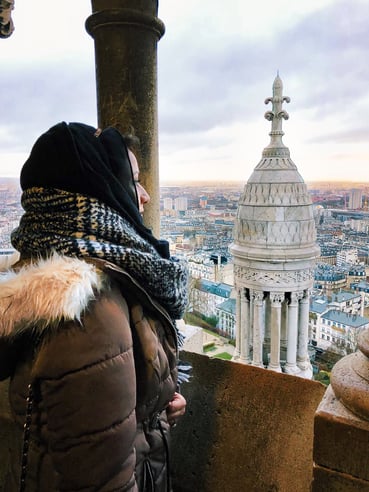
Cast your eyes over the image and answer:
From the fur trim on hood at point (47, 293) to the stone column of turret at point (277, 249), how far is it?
4.59 m

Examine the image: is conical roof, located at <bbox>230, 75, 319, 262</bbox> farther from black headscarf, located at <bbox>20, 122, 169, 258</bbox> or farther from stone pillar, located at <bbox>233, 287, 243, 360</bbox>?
black headscarf, located at <bbox>20, 122, 169, 258</bbox>

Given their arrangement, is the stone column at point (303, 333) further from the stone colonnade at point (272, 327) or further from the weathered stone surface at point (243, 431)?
the weathered stone surface at point (243, 431)

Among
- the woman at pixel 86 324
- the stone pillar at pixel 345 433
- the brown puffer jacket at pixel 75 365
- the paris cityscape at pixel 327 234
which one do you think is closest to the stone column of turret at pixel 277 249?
the paris cityscape at pixel 327 234

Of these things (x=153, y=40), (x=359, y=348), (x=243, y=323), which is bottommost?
(x=243, y=323)

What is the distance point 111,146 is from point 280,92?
457cm

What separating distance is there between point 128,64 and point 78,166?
1042 mm

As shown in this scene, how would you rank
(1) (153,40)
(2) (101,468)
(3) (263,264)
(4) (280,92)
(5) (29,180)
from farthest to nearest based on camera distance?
(3) (263,264), (4) (280,92), (1) (153,40), (5) (29,180), (2) (101,468)

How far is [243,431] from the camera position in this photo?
1.40m

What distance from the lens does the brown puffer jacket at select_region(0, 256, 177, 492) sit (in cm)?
67

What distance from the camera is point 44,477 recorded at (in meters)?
0.74

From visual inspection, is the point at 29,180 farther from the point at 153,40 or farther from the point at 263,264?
the point at 263,264

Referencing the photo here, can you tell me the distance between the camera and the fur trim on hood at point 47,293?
685 mm

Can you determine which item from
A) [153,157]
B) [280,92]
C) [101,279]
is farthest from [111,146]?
[280,92]

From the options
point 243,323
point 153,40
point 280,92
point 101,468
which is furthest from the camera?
point 243,323
